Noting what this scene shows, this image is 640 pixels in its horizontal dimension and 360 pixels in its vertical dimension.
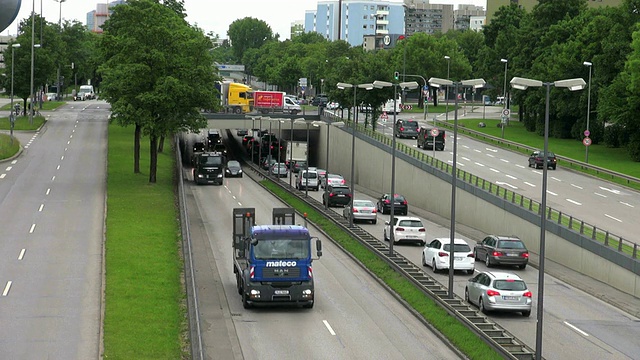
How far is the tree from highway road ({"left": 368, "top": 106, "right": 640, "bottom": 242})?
21.6m

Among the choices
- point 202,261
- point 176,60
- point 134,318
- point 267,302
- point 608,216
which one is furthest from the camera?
point 176,60

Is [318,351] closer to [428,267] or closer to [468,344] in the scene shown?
[468,344]

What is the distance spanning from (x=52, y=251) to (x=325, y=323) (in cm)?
1573

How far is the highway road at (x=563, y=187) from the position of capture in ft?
173

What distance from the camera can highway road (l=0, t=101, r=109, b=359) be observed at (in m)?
26.5

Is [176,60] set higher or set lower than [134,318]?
higher

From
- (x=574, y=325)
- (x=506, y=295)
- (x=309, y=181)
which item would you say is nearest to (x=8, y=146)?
(x=309, y=181)

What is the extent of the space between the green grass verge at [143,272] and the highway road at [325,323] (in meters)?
1.09

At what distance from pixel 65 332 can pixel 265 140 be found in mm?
81778

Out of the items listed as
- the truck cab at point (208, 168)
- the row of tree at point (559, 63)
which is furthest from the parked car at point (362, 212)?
the row of tree at point (559, 63)

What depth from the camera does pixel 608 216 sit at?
53.2m

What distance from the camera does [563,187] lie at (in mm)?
65500

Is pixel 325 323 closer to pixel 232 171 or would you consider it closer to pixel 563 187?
pixel 563 187

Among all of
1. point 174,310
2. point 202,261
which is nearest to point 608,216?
point 202,261
